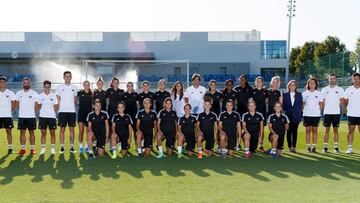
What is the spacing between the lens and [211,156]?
9078 millimetres

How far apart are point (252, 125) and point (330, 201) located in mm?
4101

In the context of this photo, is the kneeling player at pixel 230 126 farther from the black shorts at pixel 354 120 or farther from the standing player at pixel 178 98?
the black shorts at pixel 354 120

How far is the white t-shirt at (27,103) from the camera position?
31.2ft

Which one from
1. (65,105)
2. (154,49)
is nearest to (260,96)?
(65,105)

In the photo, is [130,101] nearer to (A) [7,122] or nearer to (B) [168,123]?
(B) [168,123]

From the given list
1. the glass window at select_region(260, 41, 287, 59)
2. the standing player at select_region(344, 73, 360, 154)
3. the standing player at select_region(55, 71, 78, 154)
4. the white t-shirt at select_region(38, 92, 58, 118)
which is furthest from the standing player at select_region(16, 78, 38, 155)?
the glass window at select_region(260, 41, 287, 59)

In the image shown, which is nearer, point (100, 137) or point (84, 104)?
point (100, 137)

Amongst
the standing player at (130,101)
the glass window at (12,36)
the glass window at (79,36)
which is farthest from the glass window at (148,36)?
the standing player at (130,101)

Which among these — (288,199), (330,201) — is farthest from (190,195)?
(330,201)

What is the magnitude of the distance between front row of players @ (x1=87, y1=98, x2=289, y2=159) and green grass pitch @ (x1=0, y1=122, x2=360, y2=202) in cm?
41

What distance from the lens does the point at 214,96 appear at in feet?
32.6

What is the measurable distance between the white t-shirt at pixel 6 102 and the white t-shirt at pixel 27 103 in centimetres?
17

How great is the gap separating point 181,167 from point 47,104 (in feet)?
10.8

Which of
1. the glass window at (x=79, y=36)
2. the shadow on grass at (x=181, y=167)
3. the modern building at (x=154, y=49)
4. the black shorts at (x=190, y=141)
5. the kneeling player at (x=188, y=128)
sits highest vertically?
the glass window at (x=79, y=36)
